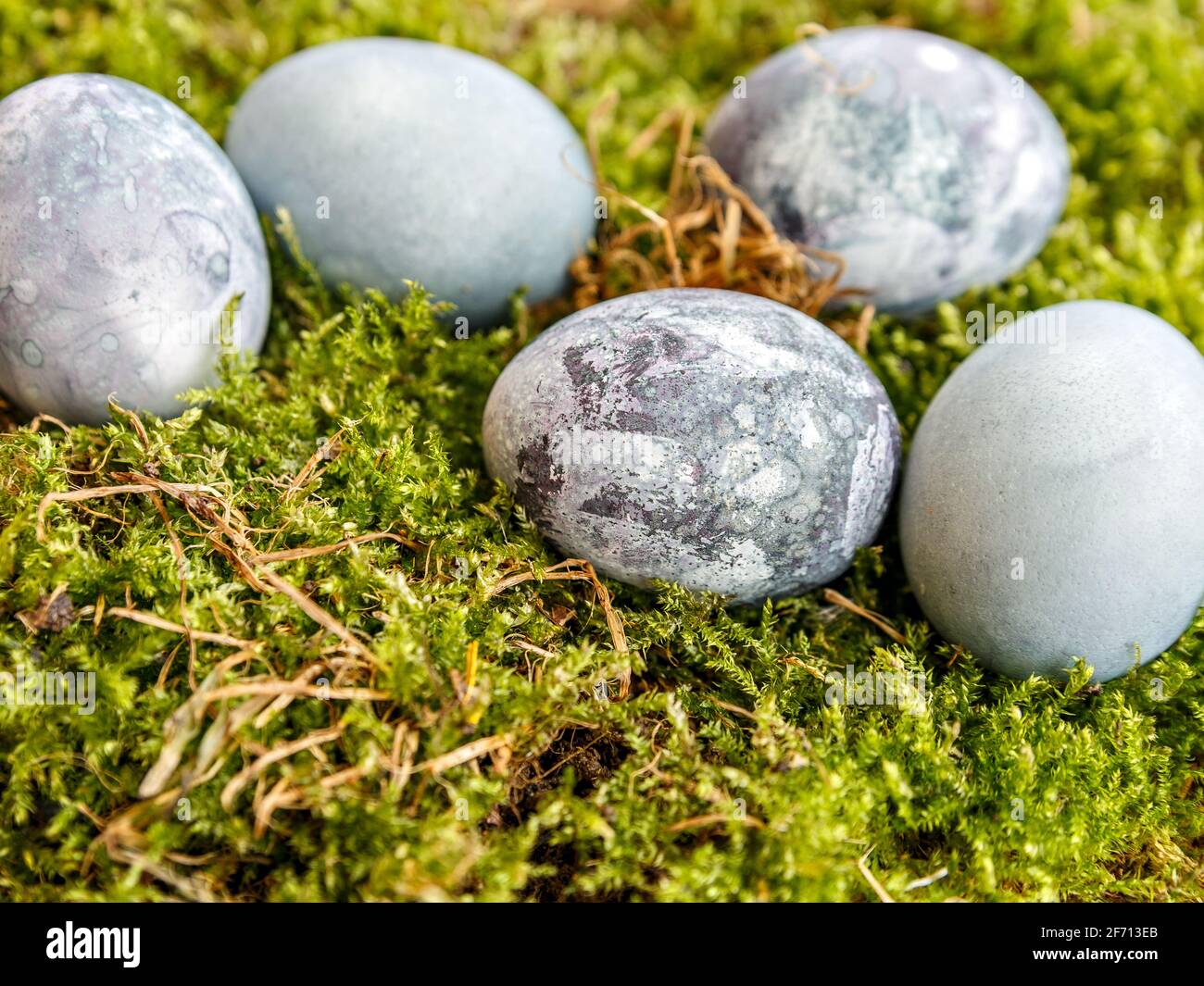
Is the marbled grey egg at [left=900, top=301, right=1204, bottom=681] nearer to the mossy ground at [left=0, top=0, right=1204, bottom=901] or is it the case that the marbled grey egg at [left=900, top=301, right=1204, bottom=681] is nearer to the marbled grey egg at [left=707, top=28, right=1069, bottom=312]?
the mossy ground at [left=0, top=0, right=1204, bottom=901]

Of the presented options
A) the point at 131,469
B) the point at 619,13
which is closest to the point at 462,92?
the point at 131,469

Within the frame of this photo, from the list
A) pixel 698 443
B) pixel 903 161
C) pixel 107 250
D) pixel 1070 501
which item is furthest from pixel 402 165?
pixel 1070 501

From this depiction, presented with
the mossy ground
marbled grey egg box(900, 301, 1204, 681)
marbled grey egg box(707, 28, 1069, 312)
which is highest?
marbled grey egg box(707, 28, 1069, 312)

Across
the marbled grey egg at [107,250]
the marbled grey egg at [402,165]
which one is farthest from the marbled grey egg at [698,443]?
the marbled grey egg at [107,250]

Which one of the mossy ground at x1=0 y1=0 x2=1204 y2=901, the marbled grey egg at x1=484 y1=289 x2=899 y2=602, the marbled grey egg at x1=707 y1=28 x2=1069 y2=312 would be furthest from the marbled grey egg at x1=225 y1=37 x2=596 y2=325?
the marbled grey egg at x1=707 y1=28 x2=1069 y2=312

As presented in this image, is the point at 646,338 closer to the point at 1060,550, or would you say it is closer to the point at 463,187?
the point at 463,187

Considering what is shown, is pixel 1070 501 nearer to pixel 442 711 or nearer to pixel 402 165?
pixel 442 711
